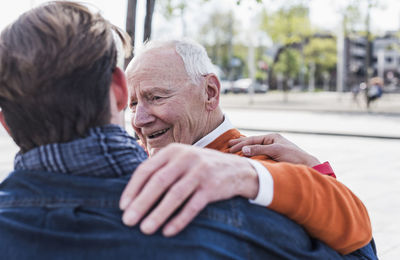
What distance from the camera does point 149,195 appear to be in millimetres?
1080

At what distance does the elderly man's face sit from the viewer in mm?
2467

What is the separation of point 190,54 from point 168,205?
1504 mm

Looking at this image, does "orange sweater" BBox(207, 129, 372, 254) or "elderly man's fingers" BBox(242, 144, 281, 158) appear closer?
"orange sweater" BBox(207, 129, 372, 254)

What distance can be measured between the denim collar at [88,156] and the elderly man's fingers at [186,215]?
0.20 meters

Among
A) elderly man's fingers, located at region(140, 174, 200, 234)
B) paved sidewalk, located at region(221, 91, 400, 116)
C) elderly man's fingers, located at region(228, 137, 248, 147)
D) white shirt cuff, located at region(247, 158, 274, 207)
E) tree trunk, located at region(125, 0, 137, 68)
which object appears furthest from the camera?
paved sidewalk, located at region(221, 91, 400, 116)

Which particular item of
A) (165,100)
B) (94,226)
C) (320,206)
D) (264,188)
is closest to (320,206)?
(320,206)

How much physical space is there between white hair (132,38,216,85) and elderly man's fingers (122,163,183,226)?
4.69ft

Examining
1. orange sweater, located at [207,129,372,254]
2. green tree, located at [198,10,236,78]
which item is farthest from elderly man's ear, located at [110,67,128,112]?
green tree, located at [198,10,236,78]

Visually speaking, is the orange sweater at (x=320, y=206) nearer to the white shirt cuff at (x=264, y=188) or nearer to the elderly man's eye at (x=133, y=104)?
the white shirt cuff at (x=264, y=188)

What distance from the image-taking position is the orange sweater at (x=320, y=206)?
1297 millimetres

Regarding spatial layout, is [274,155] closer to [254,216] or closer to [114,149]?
[254,216]

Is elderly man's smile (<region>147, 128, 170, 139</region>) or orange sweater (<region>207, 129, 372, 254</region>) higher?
orange sweater (<region>207, 129, 372, 254</region>)

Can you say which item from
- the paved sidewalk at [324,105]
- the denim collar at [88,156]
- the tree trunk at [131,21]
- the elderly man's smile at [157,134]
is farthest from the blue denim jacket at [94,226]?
the paved sidewalk at [324,105]

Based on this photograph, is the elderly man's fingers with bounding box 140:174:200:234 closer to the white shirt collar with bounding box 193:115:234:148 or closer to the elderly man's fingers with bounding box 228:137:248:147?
the elderly man's fingers with bounding box 228:137:248:147
